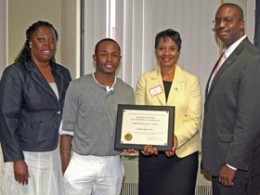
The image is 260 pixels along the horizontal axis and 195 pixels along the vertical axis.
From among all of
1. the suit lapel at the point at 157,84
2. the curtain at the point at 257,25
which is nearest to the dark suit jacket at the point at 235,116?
the suit lapel at the point at 157,84

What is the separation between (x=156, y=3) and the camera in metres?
3.67

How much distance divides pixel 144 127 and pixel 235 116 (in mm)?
639

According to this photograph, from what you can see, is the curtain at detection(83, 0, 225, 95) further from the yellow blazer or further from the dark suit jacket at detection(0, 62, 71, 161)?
the dark suit jacket at detection(0, 62, 71, 161)

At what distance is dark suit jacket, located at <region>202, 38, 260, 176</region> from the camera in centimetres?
219

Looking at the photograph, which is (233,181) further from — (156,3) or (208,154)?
(156,3)

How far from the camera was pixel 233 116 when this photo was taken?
2295mm

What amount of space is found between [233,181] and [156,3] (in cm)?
193

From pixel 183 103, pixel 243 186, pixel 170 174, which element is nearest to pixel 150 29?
pixel 183 103

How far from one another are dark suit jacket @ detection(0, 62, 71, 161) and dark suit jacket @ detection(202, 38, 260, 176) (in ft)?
3.21

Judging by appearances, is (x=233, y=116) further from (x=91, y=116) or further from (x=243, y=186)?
(x=91, y=116)

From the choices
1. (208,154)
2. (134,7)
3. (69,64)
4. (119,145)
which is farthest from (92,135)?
(134,7)

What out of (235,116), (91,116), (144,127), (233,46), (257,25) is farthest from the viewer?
(257,25)

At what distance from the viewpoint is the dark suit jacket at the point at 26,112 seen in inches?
100

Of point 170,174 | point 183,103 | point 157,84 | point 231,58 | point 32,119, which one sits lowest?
point 170,174
